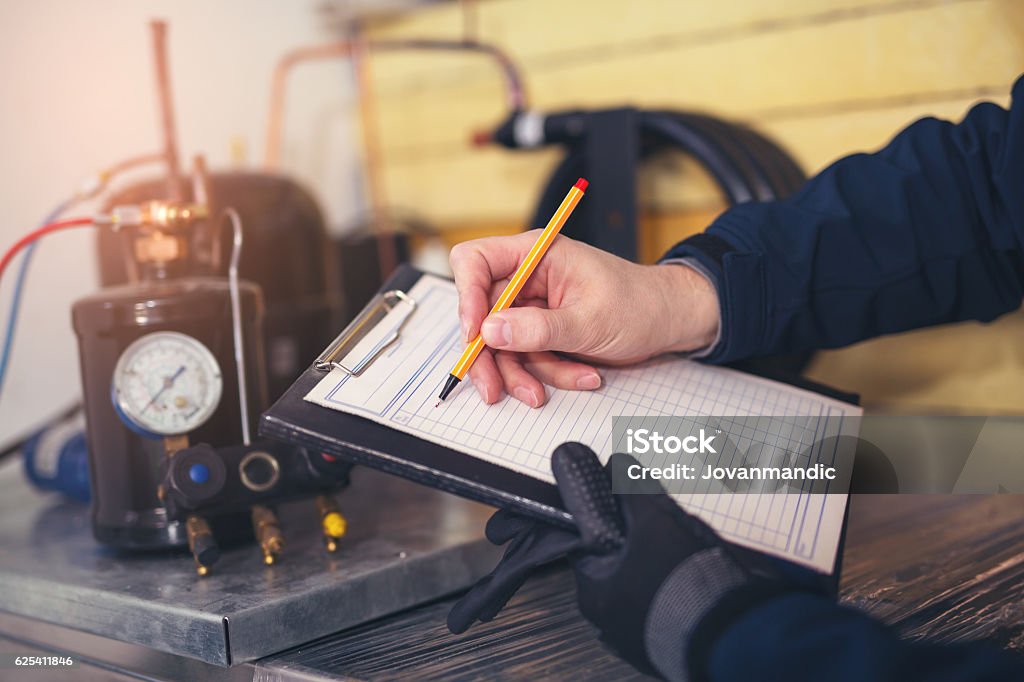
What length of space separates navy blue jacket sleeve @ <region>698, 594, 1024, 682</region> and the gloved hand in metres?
0.01

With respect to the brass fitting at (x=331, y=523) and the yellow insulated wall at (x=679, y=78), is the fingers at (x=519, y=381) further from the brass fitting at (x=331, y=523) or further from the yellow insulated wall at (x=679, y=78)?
the yellow insulated wall at (x=679, y=78)

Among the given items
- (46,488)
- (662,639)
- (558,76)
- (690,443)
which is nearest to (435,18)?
(558,76)

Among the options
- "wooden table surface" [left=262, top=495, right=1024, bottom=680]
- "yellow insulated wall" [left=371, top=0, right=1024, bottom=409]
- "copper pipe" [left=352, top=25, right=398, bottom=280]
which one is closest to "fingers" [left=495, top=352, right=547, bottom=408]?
"wooden table surface" [left=262, top=495, right=1024, bottom=680]

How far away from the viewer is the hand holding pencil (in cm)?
60

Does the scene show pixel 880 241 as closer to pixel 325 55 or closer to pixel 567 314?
pixel 567 314

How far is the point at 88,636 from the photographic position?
66 cm

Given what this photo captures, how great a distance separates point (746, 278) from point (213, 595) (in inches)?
18.8

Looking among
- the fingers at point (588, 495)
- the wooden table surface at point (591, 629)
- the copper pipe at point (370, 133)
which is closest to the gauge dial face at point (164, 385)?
the wooden table surface at point (591, 629)

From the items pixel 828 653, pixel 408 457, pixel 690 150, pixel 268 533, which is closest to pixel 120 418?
pixel 268 533

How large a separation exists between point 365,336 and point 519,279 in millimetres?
123

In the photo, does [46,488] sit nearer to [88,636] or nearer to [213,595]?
[88,636]

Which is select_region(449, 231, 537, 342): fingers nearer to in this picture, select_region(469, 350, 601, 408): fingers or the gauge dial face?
select_region(469, 350, 601, 408): fingers

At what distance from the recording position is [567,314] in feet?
2.03

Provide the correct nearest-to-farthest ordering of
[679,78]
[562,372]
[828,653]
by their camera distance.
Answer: [828,653], [562,372], [679,78]
